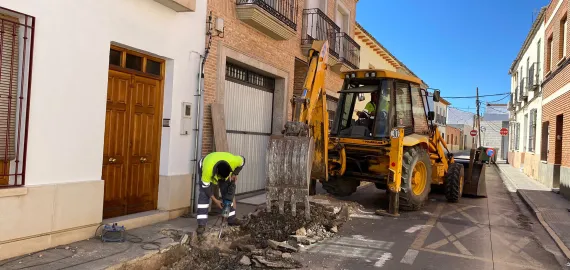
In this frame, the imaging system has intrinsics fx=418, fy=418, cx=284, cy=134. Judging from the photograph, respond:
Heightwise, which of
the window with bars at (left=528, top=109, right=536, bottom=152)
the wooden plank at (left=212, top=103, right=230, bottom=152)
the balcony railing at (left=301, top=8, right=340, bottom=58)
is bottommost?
the wooden plank at (left=212, top=103, right=230, bottom=152)

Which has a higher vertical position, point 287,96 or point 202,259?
point 287,96

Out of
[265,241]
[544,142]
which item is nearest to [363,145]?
[265,241]

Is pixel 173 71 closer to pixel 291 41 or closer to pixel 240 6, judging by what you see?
pixel 240 6

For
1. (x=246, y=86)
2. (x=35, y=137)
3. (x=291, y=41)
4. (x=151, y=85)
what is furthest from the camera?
(x=291, y=41)

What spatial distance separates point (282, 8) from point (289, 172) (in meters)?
4.73

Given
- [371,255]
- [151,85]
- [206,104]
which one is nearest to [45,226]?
[151,85]

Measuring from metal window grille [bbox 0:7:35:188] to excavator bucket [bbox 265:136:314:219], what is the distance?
11.3 feet

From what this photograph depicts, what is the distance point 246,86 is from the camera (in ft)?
31.2

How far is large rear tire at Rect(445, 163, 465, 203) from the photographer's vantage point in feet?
34.0

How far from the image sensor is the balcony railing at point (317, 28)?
11.3 meters

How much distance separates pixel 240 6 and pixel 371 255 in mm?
5305

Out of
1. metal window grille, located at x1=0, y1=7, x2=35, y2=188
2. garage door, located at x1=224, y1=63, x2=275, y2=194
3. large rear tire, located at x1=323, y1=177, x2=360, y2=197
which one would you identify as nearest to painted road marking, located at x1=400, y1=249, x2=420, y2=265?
large rear tire, located at x1=323, y1=177, x2=360, y2=197

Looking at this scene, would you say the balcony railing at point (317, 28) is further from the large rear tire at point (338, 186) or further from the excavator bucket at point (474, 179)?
the excavator bucket at point (474, 179)

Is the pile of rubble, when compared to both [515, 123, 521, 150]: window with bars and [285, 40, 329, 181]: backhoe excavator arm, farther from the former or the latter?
[515, 123, 521, 150]: window with bars
